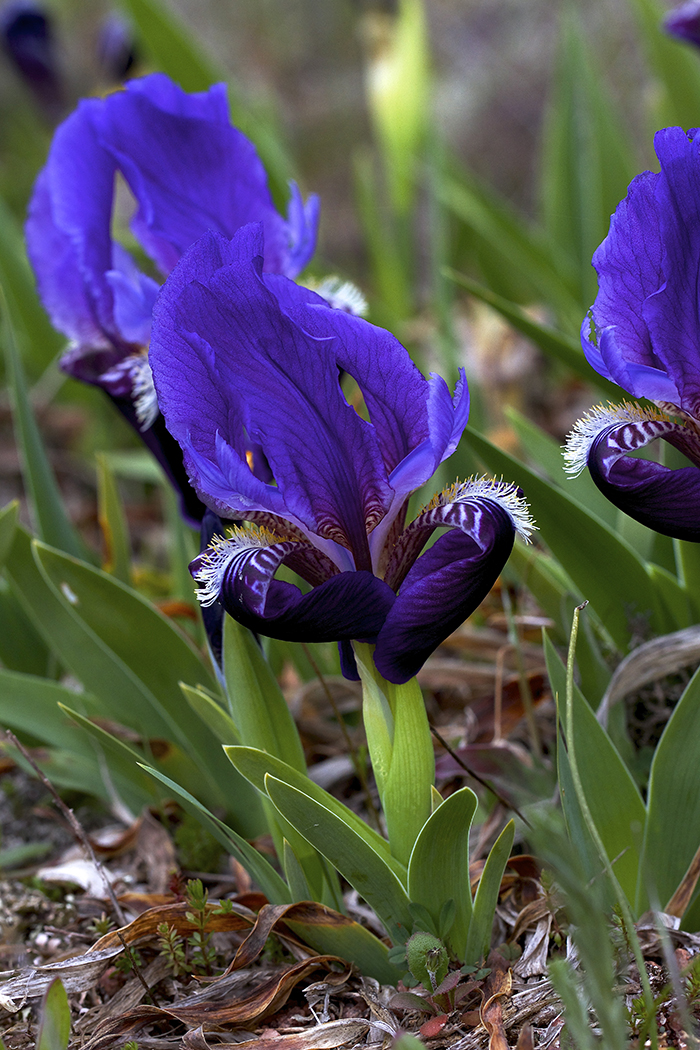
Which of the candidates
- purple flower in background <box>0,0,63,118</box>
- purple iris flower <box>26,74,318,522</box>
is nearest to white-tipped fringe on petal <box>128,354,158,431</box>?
purple iris flower <box>26,74,318,522</box>

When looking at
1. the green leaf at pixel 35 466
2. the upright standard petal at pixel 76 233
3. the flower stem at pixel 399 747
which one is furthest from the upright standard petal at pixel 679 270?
the green leaf at pixel 35 466

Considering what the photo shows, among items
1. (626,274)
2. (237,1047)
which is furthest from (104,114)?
(237,1047)

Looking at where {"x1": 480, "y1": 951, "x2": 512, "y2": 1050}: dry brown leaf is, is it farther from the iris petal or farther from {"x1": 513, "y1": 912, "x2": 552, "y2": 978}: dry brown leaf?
the iris petal

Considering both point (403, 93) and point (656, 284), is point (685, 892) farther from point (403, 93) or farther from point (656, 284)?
point (403, 93)

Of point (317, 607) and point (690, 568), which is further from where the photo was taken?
point (690, 568)

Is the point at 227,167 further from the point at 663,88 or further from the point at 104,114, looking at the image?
the point at 663,88

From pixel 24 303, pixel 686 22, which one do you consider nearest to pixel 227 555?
pixel 686 22

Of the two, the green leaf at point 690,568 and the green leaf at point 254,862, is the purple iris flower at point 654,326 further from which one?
the green leaf at point 254,862

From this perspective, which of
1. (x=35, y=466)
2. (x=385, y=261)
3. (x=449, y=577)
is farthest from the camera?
(x=385, y=261)
